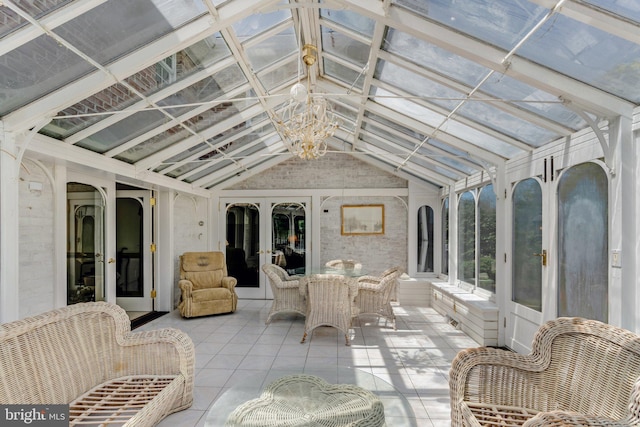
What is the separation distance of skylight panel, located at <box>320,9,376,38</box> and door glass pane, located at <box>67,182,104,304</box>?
362cm

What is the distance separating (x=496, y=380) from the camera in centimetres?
211

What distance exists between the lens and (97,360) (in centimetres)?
239

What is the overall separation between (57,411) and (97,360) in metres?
0.47

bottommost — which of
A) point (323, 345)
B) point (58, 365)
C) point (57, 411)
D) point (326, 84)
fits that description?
point (323, 345)

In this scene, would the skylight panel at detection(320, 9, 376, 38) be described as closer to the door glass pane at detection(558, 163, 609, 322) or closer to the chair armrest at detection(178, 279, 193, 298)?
the door glass pane at detection(558, 163, 609, 322)

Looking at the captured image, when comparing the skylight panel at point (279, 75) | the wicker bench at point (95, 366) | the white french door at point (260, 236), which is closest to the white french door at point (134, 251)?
the white french door at point (260, 236)

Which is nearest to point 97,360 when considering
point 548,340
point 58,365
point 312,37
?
point 58,365

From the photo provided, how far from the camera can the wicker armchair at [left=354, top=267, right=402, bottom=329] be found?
16.6 ft

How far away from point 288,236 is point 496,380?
5534 millimetres

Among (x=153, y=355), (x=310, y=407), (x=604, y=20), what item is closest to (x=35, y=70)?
(x=153, y=355)

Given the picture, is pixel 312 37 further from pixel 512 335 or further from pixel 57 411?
pixel 512 335

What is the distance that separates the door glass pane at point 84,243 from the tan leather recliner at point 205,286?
49.6 inches

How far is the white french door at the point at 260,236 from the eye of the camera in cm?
732

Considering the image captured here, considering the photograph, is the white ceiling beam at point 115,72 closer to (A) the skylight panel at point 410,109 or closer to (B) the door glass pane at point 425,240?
(A) the skylight panel at point 410,109
